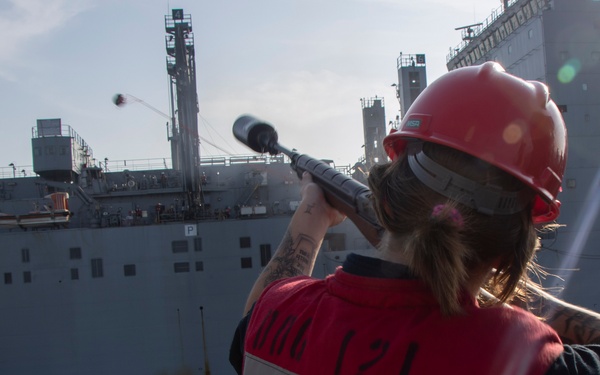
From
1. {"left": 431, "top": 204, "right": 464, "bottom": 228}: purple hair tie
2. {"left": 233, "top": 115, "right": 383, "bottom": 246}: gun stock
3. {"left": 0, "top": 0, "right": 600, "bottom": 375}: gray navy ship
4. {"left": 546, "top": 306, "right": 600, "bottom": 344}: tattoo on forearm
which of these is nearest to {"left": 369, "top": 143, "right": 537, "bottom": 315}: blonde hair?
{"left": 431, "top": 204, "right": 464, "bottom": 228}: purple hair tie

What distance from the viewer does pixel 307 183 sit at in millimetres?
2451

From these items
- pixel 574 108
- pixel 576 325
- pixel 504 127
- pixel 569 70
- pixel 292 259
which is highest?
pixel 569 70

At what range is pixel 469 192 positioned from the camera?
46.8 inches

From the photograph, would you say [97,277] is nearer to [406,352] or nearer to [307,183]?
[307,183]

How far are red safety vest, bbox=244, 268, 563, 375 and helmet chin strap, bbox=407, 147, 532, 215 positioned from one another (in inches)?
8.1

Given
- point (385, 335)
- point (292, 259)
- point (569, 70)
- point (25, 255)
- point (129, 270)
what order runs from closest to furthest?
point (385, 335) < point (292, 259) < point (569, 70) < point (129, 270) < point (25, 255)

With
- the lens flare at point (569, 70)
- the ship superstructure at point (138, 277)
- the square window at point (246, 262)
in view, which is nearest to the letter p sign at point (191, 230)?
the ship superstructure at point (138, 277)

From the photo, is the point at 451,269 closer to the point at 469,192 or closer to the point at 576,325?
the point at 469,192

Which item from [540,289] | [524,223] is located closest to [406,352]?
[524,223]

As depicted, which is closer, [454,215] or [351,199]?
[454,215]

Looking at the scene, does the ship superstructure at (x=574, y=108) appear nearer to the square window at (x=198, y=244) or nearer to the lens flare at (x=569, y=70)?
the lens flare at (x=569, y=70)

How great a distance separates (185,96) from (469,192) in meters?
17.5

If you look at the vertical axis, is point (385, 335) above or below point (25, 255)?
above

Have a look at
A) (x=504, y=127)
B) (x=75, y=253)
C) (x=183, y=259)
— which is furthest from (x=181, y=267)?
(x=504, y=127)
